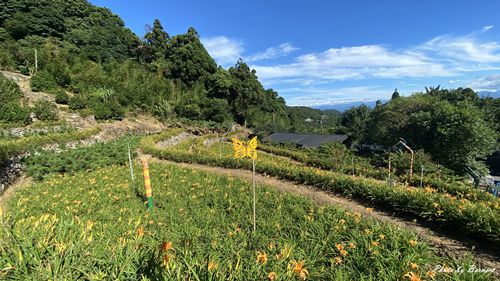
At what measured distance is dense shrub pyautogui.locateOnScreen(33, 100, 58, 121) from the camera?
1830 centimetres

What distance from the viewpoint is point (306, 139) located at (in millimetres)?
31828

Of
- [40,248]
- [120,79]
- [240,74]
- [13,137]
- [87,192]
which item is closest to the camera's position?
[40,248]

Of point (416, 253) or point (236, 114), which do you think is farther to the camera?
point (236, 114)

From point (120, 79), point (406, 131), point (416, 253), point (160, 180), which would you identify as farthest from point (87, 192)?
point (406, 131)

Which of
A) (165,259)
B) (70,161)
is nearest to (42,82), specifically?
(70,161)

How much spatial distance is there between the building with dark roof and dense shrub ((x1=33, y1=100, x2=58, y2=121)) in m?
23.0

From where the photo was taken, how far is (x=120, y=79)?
31141 mm

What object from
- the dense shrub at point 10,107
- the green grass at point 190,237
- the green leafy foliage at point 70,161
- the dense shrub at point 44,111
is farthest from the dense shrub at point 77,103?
the green grass at point 190,237

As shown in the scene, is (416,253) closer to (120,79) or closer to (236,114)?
(120,79)

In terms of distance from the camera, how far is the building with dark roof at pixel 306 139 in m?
30.2

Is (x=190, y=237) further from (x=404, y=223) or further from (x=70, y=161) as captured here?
(x=70, y=161)

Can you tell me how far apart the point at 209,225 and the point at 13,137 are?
1556 cm

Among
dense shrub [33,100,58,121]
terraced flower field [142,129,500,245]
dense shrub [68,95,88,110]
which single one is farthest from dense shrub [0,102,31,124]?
terraced flower field [142,129,500,245]

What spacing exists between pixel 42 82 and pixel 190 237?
2527 cm
